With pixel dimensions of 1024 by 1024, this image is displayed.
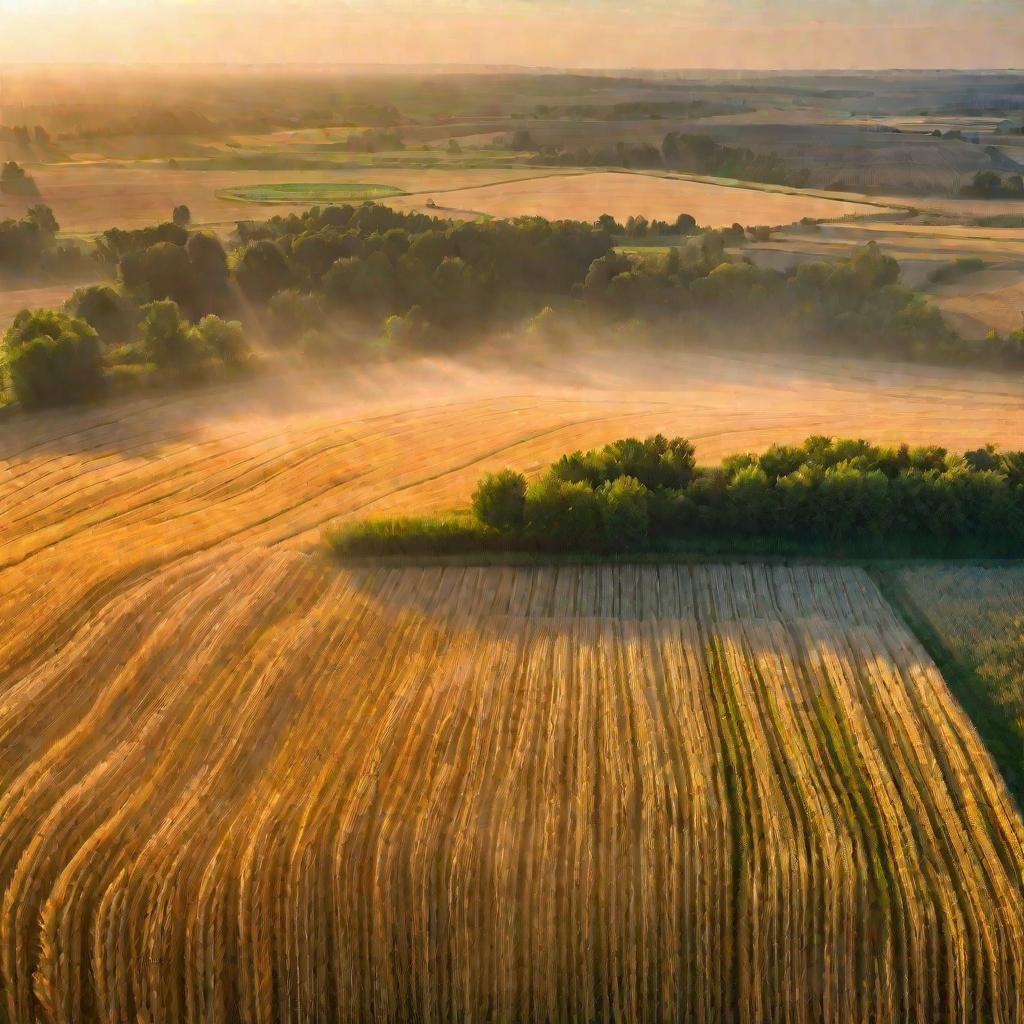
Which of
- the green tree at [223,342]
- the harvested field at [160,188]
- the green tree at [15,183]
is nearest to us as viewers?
the green tree at [223,342]

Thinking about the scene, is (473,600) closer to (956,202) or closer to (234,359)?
(234,359)

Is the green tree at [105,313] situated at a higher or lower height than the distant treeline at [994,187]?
lower

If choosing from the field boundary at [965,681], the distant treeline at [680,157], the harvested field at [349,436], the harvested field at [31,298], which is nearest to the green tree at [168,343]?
the harvested field at [349,436]

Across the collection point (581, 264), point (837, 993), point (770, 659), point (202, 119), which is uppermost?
point (202, 119)

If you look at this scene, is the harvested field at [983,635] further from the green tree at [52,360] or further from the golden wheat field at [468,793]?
the green tree at [52,360]

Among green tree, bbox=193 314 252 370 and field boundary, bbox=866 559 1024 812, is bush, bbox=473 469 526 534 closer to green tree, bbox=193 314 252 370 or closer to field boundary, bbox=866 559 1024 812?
field boundary, bbox=866 559 1024 812

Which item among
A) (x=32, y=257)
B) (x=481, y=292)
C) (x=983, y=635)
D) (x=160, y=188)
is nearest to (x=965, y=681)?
(x=983, y=635)

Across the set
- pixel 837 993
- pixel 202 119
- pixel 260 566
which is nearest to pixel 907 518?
pixel 837 993
